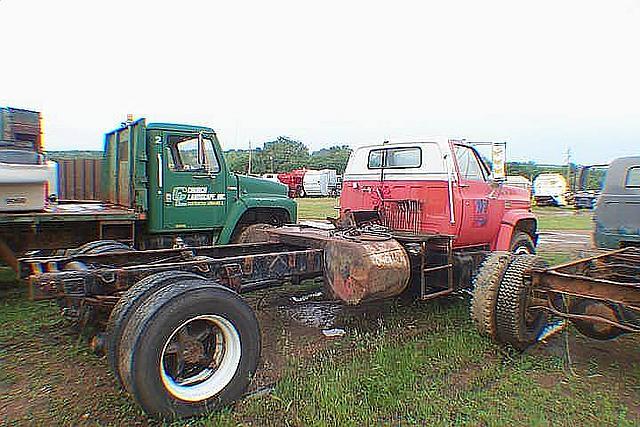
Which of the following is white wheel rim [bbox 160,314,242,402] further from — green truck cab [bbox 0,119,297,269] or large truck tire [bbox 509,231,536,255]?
large truck tire [bbox 509,231,536,255]

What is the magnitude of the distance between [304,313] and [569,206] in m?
32.8

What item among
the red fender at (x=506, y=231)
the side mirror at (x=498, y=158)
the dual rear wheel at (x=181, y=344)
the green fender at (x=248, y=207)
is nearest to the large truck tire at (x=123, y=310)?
the dual rear wheel at (x=181, y=344)

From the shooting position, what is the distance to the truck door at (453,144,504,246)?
21.1 ft

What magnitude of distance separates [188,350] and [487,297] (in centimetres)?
276

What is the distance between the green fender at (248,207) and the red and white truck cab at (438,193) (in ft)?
4.67

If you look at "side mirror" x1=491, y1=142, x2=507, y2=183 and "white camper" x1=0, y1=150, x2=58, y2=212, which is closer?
"white camper" x1=0, y1=150, x2=58, y2=212

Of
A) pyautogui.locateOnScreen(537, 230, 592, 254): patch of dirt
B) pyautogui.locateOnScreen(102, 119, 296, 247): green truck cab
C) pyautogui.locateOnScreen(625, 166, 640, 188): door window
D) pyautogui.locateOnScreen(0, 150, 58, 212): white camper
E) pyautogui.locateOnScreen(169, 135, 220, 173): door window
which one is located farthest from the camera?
pyautogui.locateOnScreen(537, 230, 592, 254): patch of dirt

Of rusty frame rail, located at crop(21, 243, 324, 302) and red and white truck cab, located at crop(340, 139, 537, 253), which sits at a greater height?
red and white truck cab, located at crop(340, 139, 537, 253)

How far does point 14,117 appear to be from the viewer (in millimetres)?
7750

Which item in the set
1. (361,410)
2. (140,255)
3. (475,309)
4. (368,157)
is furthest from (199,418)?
(368,157)

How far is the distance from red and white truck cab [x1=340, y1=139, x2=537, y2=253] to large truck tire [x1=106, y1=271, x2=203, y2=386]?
3.66m

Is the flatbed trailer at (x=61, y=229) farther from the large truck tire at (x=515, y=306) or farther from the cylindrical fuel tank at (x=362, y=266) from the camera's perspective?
the large truck tire at (x=515, y=306)

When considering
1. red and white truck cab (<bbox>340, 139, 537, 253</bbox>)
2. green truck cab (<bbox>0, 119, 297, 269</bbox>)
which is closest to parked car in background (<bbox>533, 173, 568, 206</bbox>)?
red and white truck cab (<bbox>340, 139, 537, 253</bbox>)

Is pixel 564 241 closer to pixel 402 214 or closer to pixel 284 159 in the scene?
pixel 402 214
